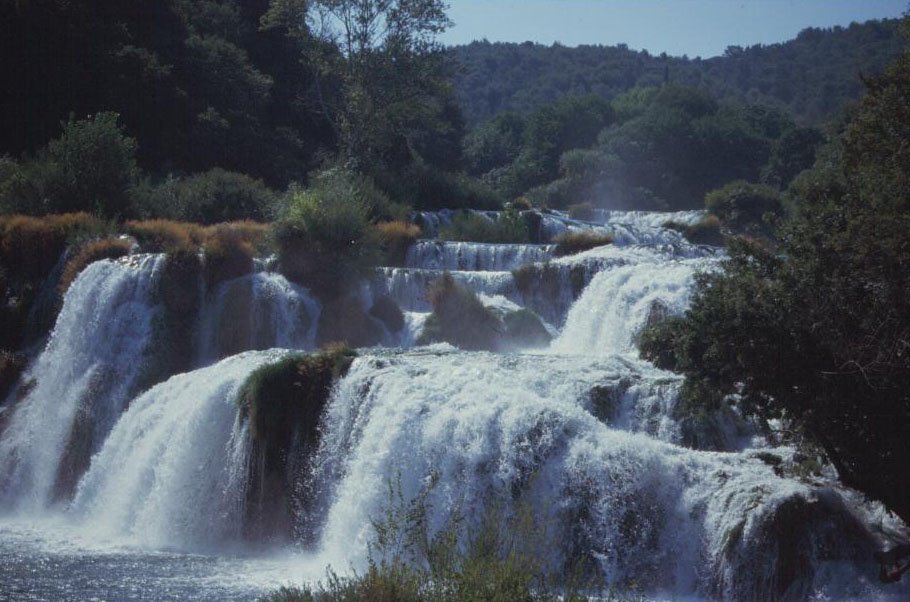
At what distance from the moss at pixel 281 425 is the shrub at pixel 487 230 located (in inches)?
601

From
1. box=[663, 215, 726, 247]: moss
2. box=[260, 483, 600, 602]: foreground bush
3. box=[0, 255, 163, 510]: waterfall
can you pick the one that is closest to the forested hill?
box=[663, 215, 726, 247]: moss

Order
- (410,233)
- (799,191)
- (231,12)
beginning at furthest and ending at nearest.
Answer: (231,12), (410,233), (799,191)

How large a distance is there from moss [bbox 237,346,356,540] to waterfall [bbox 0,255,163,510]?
15.2 feet

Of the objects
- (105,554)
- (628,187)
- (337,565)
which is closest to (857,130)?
(337,565)

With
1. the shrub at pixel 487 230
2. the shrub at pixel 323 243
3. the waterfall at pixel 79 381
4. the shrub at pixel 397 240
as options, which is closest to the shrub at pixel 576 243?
the shrub at pixel 397 240

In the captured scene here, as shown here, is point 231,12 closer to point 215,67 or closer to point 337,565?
point 215,67

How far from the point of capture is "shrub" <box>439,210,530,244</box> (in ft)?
100

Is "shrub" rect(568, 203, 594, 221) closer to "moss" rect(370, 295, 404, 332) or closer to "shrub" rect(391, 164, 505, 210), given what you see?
"shrub" rect(391, 164, 505, 210)

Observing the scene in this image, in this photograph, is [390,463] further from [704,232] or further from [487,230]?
[704,232]

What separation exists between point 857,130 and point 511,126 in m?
64.6

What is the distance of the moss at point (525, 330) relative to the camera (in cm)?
2084

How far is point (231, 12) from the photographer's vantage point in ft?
146

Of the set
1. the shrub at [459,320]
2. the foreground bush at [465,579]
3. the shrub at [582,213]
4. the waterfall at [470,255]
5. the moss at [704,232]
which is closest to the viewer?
the foreground bush at [465,579]

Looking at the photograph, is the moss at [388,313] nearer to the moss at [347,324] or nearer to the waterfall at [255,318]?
the moss at [347,324]
